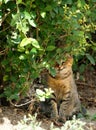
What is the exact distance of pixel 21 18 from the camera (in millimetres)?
3379

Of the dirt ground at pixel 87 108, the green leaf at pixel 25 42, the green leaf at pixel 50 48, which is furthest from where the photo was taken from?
the dirt ground at pixel 87 108

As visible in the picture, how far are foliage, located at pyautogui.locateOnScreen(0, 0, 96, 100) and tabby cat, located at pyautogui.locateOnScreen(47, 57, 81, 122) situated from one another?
0.55 m

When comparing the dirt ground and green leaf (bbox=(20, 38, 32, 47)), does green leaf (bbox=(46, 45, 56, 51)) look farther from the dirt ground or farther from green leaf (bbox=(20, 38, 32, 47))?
the dirt ground

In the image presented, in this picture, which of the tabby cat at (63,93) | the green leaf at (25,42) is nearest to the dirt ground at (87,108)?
the tabby cat at (63,93)

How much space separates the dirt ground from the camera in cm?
405

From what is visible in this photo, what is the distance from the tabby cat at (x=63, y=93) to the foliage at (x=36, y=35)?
1.80ft

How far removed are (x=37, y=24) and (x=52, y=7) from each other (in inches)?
10.1

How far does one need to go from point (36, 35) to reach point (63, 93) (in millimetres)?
1069

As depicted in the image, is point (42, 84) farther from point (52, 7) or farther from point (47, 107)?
point (52, 7)

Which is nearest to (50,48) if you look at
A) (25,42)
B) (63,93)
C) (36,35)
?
(36,35)

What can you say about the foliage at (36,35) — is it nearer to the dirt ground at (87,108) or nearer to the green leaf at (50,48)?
the green leaf at (50,48)

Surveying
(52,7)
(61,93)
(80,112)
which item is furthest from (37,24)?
(80,112)

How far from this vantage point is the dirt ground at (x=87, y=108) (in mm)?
4055

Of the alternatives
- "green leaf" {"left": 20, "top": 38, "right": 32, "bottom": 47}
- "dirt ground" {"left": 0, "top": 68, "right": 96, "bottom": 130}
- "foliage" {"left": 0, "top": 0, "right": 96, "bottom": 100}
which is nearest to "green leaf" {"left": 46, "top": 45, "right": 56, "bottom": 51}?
"foliage" {"left": 0, "top": 0, "right": 96, "bottom": 100}
